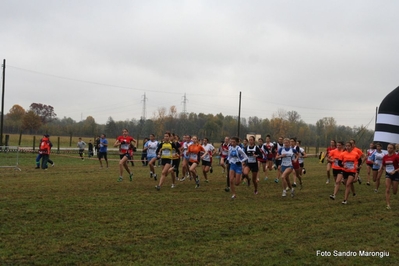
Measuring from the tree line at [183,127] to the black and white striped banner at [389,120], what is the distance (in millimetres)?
31469

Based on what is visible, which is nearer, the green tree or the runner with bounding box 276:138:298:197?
the runner with bounding box 276:138:298:197

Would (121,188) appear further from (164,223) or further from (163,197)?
(164,223)

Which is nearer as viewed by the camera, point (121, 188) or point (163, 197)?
point (163, 197)

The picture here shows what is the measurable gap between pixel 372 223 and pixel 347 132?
70.0 m

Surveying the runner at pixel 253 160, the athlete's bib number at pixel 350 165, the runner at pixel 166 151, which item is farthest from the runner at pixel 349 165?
the runner at pixel 166 151

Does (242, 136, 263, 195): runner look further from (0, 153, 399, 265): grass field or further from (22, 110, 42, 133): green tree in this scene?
(22, 110, 42, 133): green tree

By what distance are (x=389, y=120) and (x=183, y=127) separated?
45.6m

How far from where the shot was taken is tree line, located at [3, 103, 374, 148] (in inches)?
2260

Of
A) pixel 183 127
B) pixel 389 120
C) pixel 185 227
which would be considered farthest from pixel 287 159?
pixel 183 127

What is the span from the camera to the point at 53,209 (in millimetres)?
10602

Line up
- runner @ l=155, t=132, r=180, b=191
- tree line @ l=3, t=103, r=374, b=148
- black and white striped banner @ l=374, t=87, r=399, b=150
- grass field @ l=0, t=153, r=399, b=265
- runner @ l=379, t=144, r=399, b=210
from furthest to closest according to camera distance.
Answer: tree line @ l=3, t=103, r=374, b=148
black and white striped banner @ l=374, t=87, r=399, b=150
runner @ l=155, t=132, r=180, b=191
runner @ l=379, t=144, r=399, b=210
grass field @ l=0, t=153, r=399, b=265

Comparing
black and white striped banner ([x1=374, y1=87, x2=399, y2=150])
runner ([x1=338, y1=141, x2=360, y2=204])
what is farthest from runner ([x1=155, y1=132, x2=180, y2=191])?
black and white striped banner ([x1=374, y1=87, x2=399, y2=150])

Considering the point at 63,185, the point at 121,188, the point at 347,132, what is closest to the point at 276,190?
the point at 121,188

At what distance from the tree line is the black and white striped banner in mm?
31469
